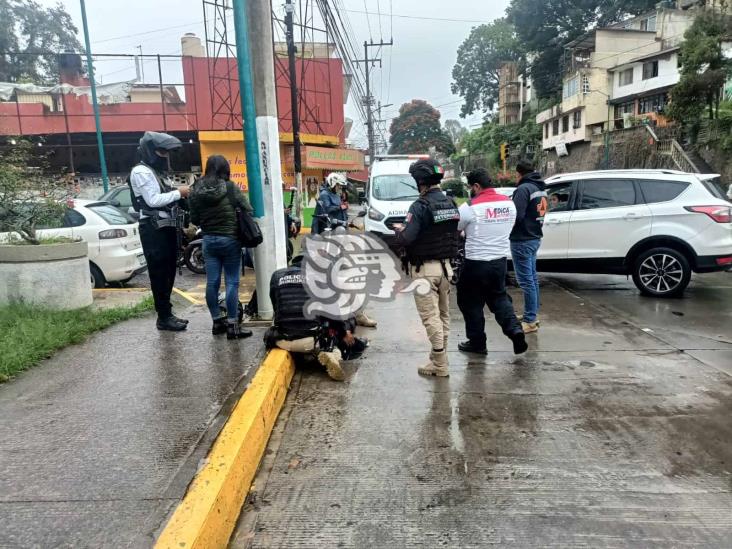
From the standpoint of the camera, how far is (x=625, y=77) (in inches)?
1508

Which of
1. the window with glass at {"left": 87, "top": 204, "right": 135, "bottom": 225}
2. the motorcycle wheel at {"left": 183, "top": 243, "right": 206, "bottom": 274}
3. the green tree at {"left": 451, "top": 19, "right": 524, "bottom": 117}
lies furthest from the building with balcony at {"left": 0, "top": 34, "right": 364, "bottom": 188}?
the green tree at {"left": 451, "top": 19, "right": 524, "bottom": 117}

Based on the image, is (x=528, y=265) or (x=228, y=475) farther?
(x=528, y=265)

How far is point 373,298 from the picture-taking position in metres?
7.63

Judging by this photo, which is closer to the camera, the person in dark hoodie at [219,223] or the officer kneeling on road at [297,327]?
the officer kneeling on road at [297,327]

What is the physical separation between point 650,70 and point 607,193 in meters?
34.4

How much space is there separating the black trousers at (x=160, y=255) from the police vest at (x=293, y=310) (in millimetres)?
A: 1233

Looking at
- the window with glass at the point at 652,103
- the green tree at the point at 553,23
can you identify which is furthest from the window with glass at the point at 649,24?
the window with glass at the point at 652,103

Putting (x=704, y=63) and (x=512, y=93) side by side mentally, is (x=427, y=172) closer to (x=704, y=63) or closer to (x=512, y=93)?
(x=704, y=63)

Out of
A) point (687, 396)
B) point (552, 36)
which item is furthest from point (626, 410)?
point (552, 36)

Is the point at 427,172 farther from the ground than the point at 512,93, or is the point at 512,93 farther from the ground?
the point at 512,93

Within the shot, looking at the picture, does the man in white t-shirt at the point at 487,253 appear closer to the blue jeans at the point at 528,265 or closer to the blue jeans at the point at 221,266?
the blue jeans at the point at 528,265

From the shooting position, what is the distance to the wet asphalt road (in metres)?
2.54

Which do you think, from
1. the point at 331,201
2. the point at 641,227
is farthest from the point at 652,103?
the point at 331,201

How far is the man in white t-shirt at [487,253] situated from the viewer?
465 cm
